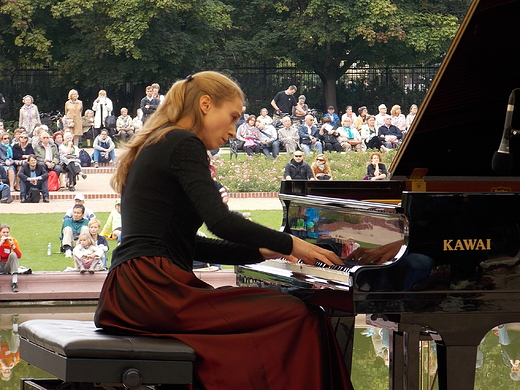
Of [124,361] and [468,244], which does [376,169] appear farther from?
[124,361]

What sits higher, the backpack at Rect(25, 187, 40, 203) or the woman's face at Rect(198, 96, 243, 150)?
the woman's face at Rect(198, 96, 243, 150)

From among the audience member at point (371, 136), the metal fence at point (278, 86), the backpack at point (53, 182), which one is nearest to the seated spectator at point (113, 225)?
the backpack at point (53, 182)

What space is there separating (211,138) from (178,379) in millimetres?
799

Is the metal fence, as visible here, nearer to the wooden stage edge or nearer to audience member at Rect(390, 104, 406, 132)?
audience member at Rect(390, 104, 406, 132)

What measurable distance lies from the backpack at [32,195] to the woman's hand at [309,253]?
10907 mm

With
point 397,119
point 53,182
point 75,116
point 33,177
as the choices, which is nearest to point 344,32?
point 397,119

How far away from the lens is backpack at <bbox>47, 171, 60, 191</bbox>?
569 inches

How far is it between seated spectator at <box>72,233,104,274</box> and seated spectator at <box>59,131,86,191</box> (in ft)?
16.3

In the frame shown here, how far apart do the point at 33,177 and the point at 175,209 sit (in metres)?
11.0

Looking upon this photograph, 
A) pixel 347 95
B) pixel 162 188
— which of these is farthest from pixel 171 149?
pixel 347 95

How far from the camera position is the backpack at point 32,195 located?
44.9 feet

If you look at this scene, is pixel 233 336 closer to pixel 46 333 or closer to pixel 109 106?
pixel 46 333

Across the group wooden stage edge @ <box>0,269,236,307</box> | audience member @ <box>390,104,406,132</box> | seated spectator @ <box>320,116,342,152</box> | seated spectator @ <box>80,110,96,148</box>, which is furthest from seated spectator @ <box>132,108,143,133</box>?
wooden stage edge @ <box>0,269,236,307</box>

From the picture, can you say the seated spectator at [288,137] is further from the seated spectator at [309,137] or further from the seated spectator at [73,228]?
the seated spectator at [73,228]
